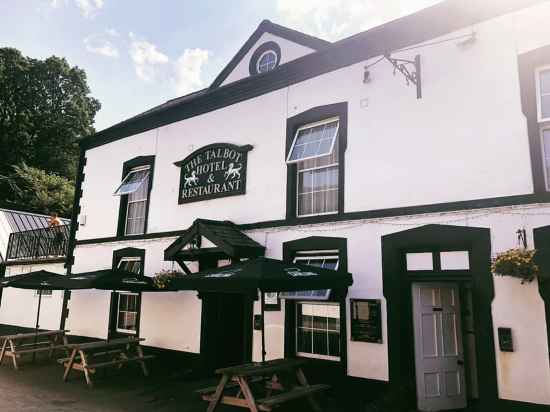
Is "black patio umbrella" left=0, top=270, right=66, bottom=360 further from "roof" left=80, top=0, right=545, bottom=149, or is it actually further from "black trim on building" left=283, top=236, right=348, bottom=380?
"black trim on building" left=283, top=236, right=348, bottom=380

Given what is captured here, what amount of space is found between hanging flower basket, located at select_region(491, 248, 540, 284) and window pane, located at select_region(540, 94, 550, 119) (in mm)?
2024

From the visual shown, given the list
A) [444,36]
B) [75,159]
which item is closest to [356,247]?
[444,36]

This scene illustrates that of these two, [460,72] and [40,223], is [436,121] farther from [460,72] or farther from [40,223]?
[40,223]

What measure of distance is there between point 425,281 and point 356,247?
1.29m

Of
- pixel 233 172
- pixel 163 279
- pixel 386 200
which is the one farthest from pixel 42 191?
pixel 386 200

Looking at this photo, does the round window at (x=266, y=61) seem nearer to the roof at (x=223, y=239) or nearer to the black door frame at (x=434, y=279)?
the roof at (x=223, y=239)

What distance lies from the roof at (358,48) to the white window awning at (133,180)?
1.54 m

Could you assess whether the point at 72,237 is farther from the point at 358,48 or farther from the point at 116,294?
the point at 358,48

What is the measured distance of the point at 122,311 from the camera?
11.6 m

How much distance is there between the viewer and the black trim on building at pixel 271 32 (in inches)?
360

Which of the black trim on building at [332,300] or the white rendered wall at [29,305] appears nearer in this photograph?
the black trim on building at [332,300]

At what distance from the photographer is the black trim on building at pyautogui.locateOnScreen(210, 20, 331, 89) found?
30.0ft

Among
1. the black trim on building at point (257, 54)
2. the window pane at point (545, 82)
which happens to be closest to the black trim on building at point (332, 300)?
the window pane at point (545, 82)

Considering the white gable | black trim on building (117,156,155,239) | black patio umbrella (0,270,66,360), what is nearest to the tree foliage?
black trim on building (117,156,155,239)
